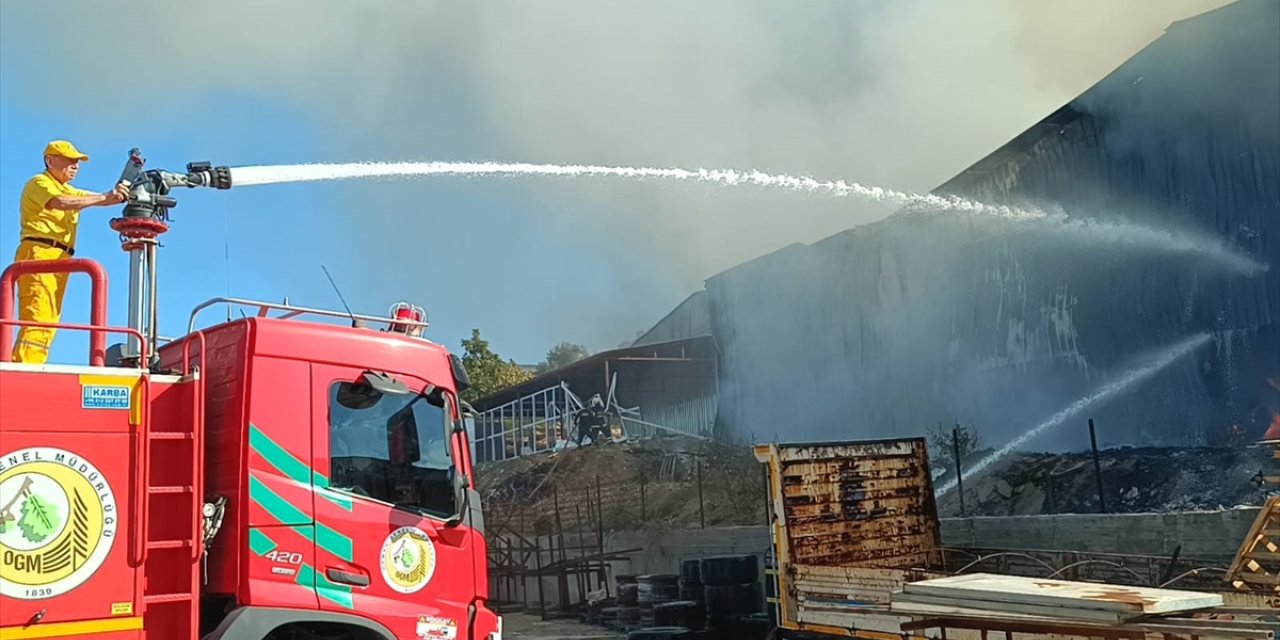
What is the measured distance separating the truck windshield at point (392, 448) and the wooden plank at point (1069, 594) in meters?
3.05

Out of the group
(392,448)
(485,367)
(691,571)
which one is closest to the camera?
(392,448)

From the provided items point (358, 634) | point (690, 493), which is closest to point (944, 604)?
point (358, 634)

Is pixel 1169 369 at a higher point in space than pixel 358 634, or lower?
higher

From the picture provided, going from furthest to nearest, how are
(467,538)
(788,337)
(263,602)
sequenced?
(788,337) < (467,538) < (263,602)

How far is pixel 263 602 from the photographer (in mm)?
5141

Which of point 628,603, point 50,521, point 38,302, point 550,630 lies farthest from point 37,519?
point 550,630

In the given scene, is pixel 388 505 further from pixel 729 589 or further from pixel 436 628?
pixel 729 589

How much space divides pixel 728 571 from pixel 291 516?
27.1 ft

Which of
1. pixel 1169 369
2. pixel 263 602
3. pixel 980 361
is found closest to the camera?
pixel 263 602

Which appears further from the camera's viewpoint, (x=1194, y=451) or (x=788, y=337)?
(x=788, y=337)

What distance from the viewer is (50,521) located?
4.54 metres

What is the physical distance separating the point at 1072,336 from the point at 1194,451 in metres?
3.33

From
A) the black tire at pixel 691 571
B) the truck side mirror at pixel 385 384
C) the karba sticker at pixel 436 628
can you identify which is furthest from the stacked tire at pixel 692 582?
the truck side mirror at pixel 385 384

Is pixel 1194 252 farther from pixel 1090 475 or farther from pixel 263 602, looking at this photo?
pixel 263 602
